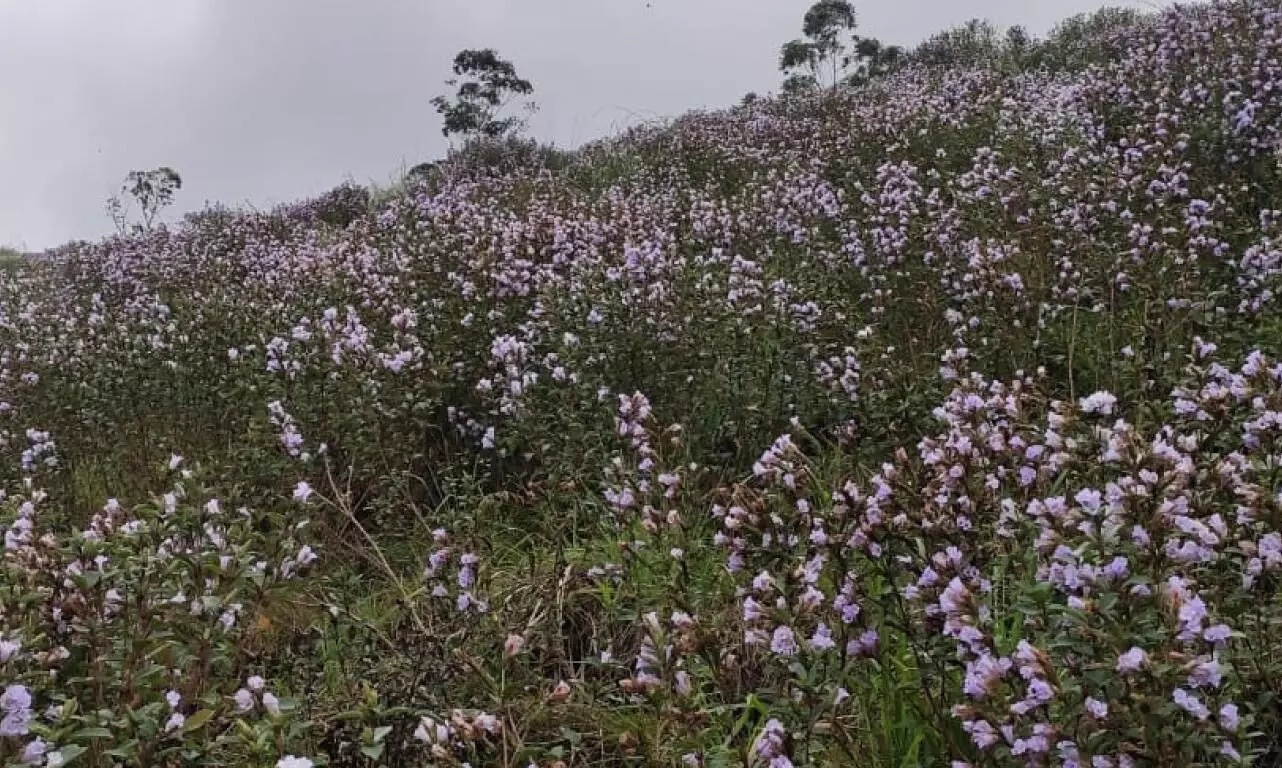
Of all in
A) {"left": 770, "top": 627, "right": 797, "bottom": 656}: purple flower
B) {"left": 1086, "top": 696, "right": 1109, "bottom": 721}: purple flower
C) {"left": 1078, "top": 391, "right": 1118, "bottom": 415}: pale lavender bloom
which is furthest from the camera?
{"left": 1078, "top": 391, "right": 1118, "bottom": 415}: pale lavender bloom

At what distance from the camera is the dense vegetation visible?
199cm

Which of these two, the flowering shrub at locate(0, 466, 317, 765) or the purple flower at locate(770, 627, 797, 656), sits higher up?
the flowering shrub at locate(0, 466, 317, 765)

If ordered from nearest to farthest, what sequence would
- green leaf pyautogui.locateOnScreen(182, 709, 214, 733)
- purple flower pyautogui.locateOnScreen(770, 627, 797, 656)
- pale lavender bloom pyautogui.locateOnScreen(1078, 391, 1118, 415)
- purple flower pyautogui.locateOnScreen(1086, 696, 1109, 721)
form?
purple flower pyautogui.locateOnScreen(1086, 696, 1109, 721) → green leaf pyautogui.locateOnScreen(182, 709, 214, 733) → purple flower pyautogui.locateOnScreen(770, 627, 797, 656) → pale lavender bloom pyautogui.locateOnScreen(1078, 391, 1118, 415)

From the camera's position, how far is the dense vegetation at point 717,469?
199cm

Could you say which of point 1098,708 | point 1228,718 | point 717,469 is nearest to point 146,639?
point 1098,708

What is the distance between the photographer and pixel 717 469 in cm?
402

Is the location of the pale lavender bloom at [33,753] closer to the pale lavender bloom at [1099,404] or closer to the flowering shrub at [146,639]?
the flowering shrub at [146,639]

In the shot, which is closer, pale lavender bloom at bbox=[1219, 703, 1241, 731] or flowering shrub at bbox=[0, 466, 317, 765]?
pale lavender bloom at bbox=[1219, 703, 1241, 731]

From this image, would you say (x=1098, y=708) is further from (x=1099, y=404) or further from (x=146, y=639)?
(x=146, y=639)

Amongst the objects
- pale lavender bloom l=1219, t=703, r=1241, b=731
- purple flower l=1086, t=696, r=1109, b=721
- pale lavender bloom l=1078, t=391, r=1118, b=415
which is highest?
pale lavender bloom l=1078, t=391, r=1118, b=415

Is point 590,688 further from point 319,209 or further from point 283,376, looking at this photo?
point 319,209

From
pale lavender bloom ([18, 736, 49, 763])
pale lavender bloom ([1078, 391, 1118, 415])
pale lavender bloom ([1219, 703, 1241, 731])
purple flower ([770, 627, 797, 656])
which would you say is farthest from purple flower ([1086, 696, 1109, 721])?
pale lavender bloom ([18, 736, 49, 763])

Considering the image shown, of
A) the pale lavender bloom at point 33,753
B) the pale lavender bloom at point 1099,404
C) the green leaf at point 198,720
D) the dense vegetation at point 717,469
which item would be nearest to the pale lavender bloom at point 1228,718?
the dense vegetation at point 717,469

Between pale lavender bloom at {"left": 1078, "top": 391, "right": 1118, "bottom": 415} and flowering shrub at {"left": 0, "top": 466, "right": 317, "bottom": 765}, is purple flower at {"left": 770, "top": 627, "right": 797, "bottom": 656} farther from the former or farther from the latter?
flowering shrub at {"left": 0, "top": 466, "right": 317, "bottom": 765}
